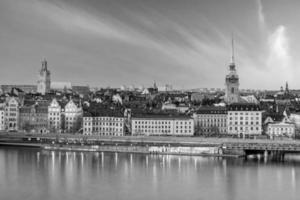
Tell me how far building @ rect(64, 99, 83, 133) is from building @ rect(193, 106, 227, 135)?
431 inches

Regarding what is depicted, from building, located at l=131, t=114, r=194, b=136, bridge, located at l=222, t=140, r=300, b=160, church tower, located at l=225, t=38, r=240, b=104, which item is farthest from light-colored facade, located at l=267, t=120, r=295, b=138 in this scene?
church tower, located at l=225, t=38, r=240, b=104

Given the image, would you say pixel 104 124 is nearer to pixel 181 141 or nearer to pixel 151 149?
pixel 181 141

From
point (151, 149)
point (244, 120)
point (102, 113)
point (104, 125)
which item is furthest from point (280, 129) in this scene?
point (151, 149)

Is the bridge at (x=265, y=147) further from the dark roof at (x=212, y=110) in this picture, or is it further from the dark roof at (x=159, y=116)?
the dark roof at (x=212, y=110)

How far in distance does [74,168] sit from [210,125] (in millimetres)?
26687

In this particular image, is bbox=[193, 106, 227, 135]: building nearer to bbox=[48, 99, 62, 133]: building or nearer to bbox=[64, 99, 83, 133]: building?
bbox=[64, 99, 83, 133]: building

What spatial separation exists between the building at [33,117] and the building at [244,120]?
17390mm

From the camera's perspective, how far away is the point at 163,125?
198ft

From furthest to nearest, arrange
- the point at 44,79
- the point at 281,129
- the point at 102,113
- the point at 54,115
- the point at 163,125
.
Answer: the point at 44,79 < the point at 54,115 < the point at 281,129 < the point at 102,113 < the point at 163,125

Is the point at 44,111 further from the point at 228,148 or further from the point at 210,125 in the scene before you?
the point at 228,148

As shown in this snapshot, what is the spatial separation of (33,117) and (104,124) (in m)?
8.56

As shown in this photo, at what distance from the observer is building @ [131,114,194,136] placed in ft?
197

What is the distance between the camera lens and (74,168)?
39156 mm

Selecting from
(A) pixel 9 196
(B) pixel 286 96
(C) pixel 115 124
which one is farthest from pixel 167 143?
(B) pixel 286 96
